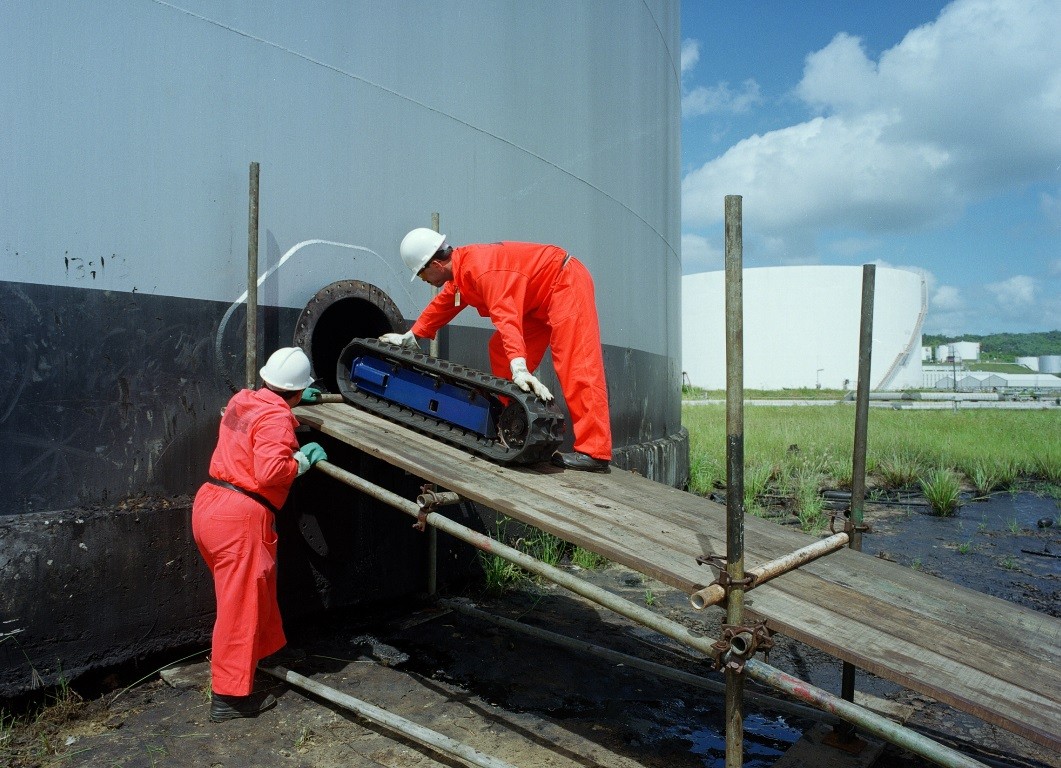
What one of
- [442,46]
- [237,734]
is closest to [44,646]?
[237,734]

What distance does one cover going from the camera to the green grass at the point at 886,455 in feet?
36.4

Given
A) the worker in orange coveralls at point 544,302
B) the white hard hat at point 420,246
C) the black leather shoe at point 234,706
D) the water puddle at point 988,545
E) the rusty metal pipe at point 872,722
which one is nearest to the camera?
the rusty metal pipe at point 872,722

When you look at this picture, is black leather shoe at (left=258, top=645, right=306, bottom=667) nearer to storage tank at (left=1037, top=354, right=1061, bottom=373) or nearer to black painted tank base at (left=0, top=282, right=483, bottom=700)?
black painted tank base at (left=0, top=282, right=483, bottom=700)

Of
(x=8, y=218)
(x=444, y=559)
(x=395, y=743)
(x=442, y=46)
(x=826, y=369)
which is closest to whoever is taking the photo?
(x=8, y=218)

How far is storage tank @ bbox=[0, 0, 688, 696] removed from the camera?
3.32 metres

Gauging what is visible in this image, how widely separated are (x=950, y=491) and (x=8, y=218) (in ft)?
32.3

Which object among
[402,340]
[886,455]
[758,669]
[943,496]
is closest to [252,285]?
Result: [402,340]

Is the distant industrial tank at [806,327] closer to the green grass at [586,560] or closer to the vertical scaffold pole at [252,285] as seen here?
the green grass at [586,560]

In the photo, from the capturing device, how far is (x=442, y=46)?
4.96 m

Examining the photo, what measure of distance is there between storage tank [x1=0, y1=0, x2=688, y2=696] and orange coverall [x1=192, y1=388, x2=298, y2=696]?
0.35 meters

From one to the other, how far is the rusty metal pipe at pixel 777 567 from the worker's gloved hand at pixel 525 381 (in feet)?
4.31

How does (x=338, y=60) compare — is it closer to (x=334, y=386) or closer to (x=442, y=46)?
(x=442, y=46)

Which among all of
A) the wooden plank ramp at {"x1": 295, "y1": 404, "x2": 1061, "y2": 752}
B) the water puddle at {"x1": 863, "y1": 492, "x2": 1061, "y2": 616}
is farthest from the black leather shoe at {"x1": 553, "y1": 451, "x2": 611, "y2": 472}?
the water puddle at {"x1": 863, "y1": 492, "x2": 1061, "y2": 616}

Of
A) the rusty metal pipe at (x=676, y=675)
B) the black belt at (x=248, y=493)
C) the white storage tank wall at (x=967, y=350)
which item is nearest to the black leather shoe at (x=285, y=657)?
the black belt at (x=248, y=493)
